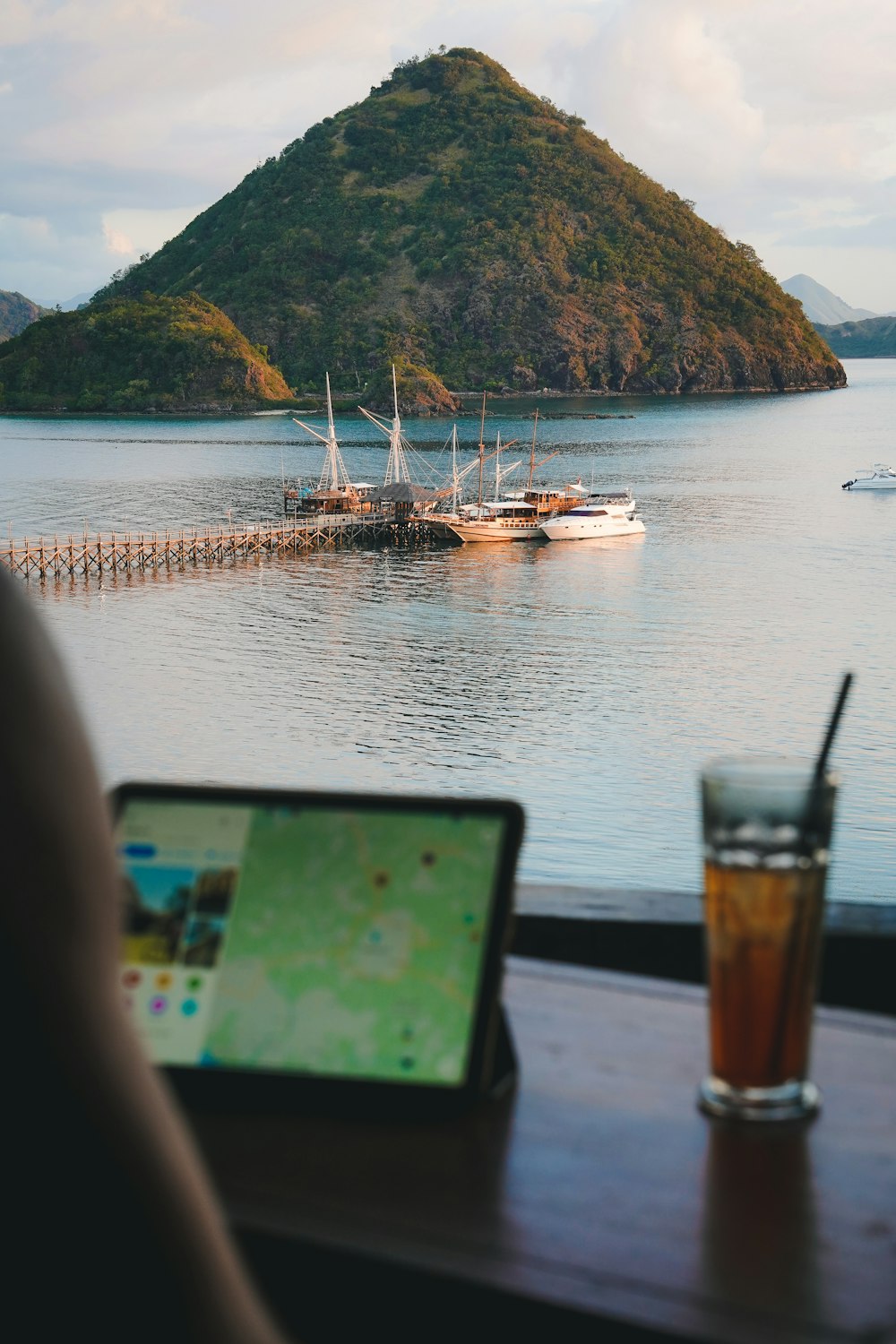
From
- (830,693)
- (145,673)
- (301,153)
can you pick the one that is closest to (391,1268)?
(830,693)

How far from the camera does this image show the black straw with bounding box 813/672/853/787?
1132 mm

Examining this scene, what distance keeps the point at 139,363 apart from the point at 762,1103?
121 meters

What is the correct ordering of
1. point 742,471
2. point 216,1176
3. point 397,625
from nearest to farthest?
point 216,1176
point 397,625
point 742,471

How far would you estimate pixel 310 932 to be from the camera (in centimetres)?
113

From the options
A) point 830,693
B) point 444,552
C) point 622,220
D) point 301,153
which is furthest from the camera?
point 301,153

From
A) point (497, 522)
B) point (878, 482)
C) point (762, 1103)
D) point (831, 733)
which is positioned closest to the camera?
point (762, 1103)

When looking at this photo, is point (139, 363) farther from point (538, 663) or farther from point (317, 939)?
point (317, 939)

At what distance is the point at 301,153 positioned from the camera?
141 m

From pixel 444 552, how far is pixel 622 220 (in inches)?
3599

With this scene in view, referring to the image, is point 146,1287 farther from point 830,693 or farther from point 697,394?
point 697,394

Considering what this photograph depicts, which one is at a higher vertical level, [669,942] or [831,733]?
[831,733]

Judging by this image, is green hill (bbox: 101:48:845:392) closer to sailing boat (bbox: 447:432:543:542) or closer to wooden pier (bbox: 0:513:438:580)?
sailing boat (bbox: 447:432:543:542)

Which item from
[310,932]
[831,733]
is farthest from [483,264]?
[310,932]

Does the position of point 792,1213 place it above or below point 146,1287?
below
